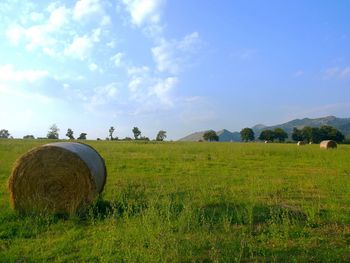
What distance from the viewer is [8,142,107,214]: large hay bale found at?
10047mm

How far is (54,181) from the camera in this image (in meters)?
10.4

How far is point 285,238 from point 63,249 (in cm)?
379

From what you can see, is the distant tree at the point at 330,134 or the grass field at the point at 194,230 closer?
the grass field at the point at 194,230

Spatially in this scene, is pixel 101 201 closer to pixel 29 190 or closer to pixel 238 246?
pixel 29 190

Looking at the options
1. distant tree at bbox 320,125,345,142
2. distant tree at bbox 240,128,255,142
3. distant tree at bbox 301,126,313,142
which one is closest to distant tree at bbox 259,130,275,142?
distant tree at bbox 240,128,255,142

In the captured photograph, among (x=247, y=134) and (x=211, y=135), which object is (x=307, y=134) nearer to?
(x=247, y=134)

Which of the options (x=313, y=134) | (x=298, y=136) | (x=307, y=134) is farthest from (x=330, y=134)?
(x=298, y=136)

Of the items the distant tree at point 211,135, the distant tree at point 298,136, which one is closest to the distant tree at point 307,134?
the distant tree at point 298,136

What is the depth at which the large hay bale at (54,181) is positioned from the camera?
10.0 meters

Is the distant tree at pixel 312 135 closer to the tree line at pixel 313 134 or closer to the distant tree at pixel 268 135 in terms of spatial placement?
the tree line at pixel 313 134

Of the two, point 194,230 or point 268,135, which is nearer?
point 194,230

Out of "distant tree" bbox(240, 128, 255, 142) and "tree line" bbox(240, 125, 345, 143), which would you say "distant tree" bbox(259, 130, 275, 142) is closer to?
"tree line" bbox(240, 125, 345, 143)

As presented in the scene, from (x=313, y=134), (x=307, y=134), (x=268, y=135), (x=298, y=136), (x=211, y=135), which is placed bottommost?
(x=298, y=136)

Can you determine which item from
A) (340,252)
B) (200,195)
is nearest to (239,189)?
(200,195)
